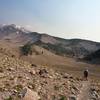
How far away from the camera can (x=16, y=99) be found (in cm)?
2044

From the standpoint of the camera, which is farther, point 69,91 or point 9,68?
point 9,68

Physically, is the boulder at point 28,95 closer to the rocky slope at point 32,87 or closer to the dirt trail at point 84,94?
the rocky slope at point 32,87

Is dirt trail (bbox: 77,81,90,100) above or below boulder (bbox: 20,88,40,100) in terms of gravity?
below

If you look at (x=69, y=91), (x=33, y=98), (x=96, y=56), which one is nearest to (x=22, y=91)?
(x=33, y=98)

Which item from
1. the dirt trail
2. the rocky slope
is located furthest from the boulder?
the dirt trail

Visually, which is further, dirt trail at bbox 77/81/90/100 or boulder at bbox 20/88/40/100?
dirt trail at bbox 77/81/90/100

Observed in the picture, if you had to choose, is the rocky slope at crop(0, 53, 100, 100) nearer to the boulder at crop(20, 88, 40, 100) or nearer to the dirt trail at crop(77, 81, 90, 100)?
the boulder at crop(20, 88, 40, 100)

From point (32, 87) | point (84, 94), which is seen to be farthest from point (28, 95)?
point (84, 94)

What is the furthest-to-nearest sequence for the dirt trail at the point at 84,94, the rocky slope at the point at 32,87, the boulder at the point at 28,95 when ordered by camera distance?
the dirt trail at the point at 84,94
the rocky slope at the point at 32,87
the boulder at the point at 28,95

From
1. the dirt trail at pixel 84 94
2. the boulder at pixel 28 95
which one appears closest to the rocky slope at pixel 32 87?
the boulder at pixel 28 95

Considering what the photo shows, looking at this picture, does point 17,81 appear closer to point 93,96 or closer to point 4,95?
point 4,95

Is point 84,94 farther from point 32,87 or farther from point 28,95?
point 28,95

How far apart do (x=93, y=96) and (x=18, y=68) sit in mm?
9756

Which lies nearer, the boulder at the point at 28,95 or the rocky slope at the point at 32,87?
the boulder at the point at 28,95
